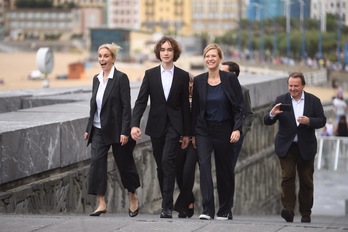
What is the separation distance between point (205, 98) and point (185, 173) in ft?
2.20

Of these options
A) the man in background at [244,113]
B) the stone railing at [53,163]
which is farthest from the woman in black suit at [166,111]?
the stone railing at [53,163]

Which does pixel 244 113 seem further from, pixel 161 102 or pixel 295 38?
pixel 295 38

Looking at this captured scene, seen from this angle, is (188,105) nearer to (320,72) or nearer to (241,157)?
(241,157)

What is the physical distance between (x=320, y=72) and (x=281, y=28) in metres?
71.5

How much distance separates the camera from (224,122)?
973cm

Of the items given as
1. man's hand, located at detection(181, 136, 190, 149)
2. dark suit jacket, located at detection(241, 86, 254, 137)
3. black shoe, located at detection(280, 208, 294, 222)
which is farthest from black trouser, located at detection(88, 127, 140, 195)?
black shoe, located at detection(280, 208, 294, 222)

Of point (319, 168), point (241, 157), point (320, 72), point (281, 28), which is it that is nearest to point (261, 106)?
point (241, 157)

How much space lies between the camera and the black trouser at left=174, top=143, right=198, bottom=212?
995 cm

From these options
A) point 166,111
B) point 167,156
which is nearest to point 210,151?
point 167,156

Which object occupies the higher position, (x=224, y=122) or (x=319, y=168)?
(x=224, y=122)

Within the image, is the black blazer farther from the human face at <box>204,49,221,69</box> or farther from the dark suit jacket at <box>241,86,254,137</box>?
the dark suit jacket at <box>241,86,254,137</box>

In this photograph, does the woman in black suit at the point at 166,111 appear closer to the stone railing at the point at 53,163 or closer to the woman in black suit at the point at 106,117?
the woman in black suit at the point at 106,117

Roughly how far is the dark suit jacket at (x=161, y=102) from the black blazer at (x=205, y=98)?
0.08m

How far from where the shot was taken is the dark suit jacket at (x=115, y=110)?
9625 mm
